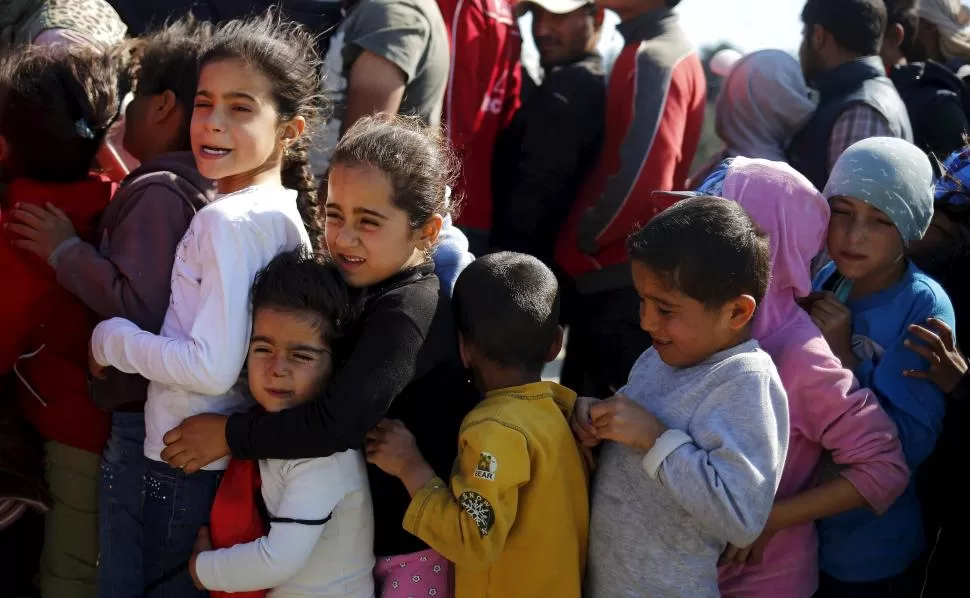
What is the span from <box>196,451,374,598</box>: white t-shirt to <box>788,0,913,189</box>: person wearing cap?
258 cm

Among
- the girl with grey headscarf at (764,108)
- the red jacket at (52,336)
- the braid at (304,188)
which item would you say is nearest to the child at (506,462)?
the braid at (304,188)

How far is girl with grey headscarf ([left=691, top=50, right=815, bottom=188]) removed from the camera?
4.38 meters

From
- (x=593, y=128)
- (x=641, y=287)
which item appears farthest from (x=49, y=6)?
(x=641, y=287)

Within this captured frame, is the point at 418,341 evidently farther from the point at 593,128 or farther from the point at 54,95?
the point at 593,128

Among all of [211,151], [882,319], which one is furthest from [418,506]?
[882,319]

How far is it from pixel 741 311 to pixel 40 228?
1.87 meters

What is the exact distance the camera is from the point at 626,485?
2.35 meters

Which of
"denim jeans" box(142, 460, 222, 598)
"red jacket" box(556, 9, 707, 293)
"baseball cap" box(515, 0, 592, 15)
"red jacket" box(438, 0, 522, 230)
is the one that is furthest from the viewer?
"baseball cap" box(515, 0, 592, 15)

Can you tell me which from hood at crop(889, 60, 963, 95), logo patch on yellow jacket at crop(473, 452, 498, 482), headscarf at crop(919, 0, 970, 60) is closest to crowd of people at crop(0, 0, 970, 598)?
logo patch on yellow jacket at crop(473, 452, 498, 482)

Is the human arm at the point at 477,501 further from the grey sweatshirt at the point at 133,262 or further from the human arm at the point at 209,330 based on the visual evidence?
the grey sweatshirt at the point at 133,262

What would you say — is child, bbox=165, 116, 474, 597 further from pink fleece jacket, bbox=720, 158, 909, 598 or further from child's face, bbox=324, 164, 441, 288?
pink fleece jacket, bbox=720, 158, 909, 598

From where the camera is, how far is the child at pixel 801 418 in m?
2.43

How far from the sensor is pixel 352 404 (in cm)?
224

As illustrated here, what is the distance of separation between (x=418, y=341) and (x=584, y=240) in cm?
181
